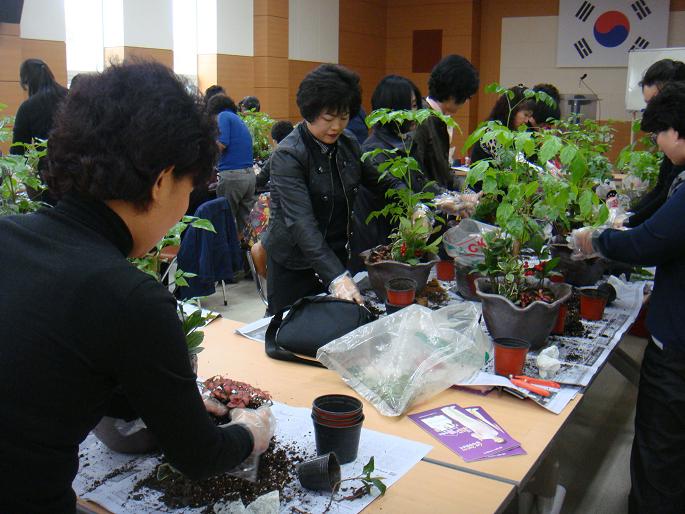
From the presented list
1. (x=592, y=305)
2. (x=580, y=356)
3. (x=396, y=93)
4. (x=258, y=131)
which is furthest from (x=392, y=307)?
(x=258, y=131)

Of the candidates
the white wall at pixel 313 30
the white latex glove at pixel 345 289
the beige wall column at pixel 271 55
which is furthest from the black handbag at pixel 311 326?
the white wall at pixel 313 30

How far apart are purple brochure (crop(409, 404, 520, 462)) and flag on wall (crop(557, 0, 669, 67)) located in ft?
30.7

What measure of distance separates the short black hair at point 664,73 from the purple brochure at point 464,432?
2399 mm

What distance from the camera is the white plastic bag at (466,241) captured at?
2377 mm

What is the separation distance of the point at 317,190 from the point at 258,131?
→ 4240 mm

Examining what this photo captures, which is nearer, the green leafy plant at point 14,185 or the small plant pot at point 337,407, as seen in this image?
the small plant pot at point 337,407

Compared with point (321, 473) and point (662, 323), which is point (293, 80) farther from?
point (321, 473)

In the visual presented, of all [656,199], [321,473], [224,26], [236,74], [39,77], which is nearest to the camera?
[321,473]

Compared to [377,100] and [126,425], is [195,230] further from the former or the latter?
[126,425]

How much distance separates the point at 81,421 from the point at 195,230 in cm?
280

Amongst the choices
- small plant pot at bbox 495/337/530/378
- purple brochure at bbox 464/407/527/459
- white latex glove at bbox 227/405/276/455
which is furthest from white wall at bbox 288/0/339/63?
white latex glove at bbox 227/405/276/455

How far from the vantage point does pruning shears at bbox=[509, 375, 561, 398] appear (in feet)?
5.54

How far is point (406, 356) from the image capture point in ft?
5.74

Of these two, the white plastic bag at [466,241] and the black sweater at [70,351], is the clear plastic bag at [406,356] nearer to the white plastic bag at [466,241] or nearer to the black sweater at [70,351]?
the white plastic bag at [466,241]
